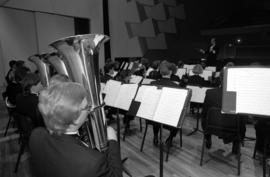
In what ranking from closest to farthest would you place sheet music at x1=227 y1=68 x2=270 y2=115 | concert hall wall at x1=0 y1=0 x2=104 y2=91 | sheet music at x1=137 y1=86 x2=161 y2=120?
sheet music at x1=227 y1=68 x2=270 y2=115
sheet music at x1=137 y1=86 x2=161 y2=120
concert hall wall at x1=0 y1=0 x2=104 y2=91

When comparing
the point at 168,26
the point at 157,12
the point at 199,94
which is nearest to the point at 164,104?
the point at 199,94

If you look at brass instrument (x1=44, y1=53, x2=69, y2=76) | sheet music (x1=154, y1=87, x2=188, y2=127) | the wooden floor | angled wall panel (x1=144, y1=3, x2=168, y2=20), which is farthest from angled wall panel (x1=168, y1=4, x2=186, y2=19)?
sheet music (x1=154, y1=87, x2=188, y2=127)

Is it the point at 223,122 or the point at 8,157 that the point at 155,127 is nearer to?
the point at 223,122

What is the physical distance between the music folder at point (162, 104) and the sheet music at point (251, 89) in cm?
54

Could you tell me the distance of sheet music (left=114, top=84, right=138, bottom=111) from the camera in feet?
9.58

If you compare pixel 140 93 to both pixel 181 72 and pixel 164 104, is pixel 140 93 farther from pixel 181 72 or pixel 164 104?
pixel 181 72

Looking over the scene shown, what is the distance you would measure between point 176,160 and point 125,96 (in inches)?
49.5

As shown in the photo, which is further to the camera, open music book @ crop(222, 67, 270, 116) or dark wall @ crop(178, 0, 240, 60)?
dark wall @ crop(178, 0, 240, 60)

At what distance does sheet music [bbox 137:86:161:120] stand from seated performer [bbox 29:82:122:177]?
47.7 inches

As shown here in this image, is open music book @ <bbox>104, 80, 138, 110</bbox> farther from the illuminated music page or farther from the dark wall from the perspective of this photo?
the dark wall

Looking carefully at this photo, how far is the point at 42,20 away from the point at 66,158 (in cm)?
704

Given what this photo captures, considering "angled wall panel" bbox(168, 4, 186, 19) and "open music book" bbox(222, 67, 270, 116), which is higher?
"angled wall panel" bbox(168, 4, 186, 19)

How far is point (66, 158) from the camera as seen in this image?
100 centimetres

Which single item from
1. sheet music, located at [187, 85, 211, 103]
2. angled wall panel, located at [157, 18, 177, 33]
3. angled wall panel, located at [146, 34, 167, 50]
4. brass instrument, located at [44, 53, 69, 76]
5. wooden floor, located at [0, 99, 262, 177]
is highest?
angled wall panel, located at [157, 18, 177, 33]
